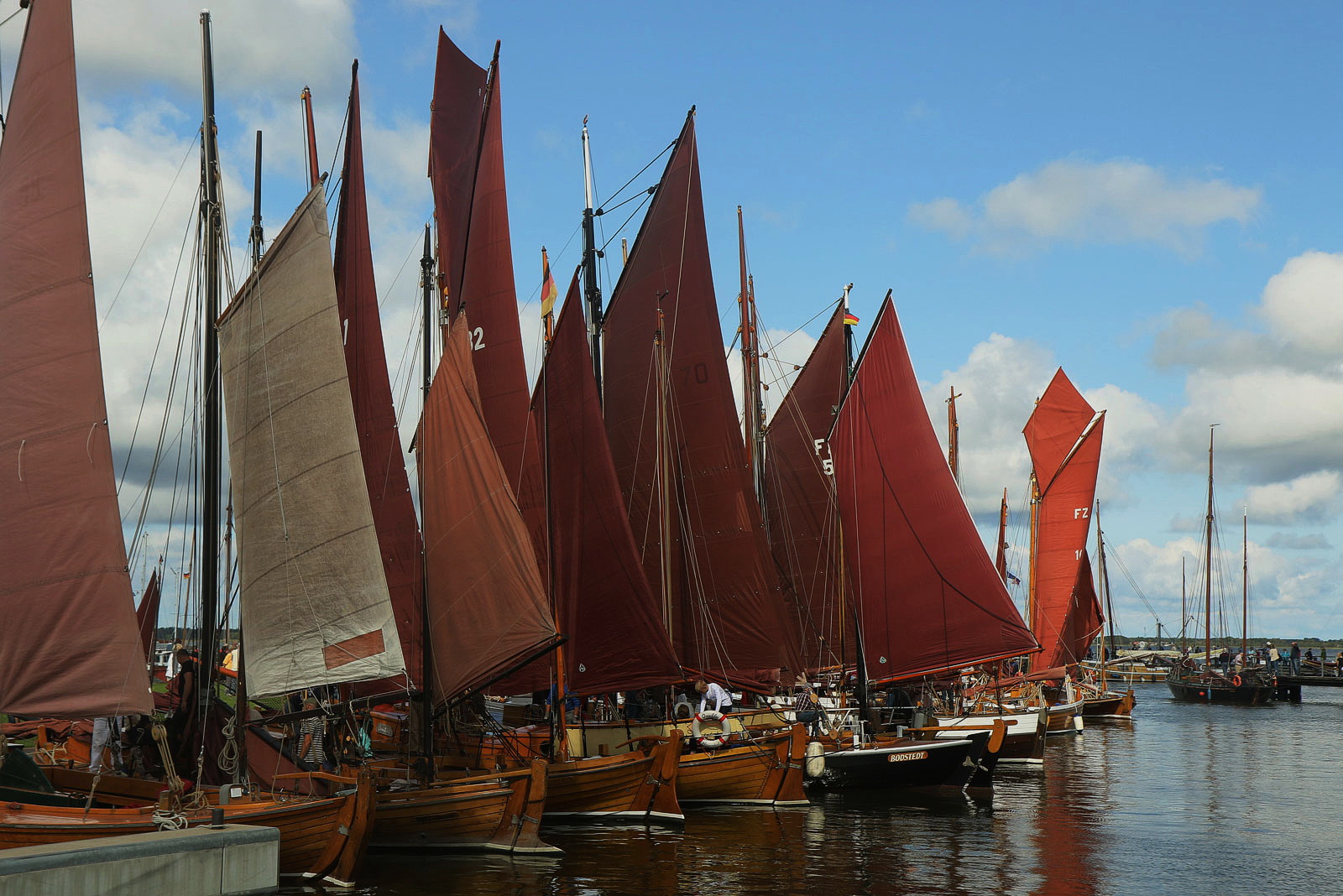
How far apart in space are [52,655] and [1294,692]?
3485 inches

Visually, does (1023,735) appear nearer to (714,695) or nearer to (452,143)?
(714,695)

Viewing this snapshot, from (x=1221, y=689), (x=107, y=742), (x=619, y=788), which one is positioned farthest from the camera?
(x=1221, y=689)

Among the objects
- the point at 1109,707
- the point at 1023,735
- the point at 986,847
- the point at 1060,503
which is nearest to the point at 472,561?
the point at 986,847

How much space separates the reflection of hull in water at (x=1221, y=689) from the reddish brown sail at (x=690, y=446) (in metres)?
61.1

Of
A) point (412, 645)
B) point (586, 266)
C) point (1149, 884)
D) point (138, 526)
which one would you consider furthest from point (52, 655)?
point (586, 266)

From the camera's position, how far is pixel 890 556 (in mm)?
36781

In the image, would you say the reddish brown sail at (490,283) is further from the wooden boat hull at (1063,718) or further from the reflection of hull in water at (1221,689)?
the reflection of hull in water at (1221,689)

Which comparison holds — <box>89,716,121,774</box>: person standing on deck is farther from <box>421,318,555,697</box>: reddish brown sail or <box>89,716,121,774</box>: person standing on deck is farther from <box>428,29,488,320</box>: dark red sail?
<box>428,29,488,320</box>: dark red sail

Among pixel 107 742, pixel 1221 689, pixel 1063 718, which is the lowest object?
pixel 1221 689

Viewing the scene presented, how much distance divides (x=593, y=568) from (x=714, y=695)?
18.2ft

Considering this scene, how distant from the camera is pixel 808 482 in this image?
46625 mm

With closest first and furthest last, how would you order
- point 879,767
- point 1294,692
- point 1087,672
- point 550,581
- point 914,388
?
point 550,581, point 879,767, point 914,388, point 1087,672, point 1294,692

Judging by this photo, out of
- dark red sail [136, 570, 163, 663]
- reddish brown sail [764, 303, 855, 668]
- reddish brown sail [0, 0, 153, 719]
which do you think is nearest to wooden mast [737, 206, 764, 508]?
reddish brown sail [764, 303, 855, 668]

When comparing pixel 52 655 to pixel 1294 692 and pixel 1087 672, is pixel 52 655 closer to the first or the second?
pixel 1087 672
